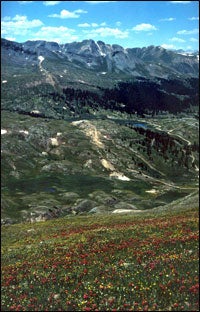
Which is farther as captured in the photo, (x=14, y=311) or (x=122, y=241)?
(x=122, y=241)

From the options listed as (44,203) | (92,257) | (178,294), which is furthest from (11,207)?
(178,294)

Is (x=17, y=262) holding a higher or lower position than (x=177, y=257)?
lower

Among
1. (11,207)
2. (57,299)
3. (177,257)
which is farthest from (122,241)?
(11,207)

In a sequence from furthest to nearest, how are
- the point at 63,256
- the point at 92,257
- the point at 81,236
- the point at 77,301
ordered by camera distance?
1. the point at 81,236
2. the point at 63,256
3. the point at 92,257
4. the point at 77,301

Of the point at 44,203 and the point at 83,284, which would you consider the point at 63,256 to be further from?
the point at 44,203

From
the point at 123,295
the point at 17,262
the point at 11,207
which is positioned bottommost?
the point at 11,207

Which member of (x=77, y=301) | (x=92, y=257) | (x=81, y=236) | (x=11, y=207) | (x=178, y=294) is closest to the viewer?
(x=178, y=294)
